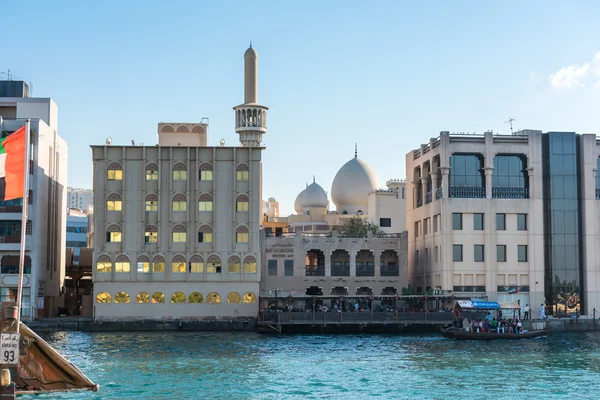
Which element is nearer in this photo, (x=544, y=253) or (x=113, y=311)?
(x=113, y=311)

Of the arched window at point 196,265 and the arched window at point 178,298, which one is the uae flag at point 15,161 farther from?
the arched window at point 196,265

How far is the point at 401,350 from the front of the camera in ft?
244

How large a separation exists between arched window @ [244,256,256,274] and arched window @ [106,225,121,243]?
1409 centimetres

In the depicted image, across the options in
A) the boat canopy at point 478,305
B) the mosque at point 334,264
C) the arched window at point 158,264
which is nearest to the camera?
the boat canopy at point 478,305

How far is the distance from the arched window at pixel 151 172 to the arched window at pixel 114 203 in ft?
12.8

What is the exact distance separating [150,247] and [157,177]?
306 inches

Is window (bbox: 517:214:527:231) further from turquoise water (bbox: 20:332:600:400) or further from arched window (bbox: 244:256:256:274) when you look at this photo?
arched window (bbox: 244:256:256:274)

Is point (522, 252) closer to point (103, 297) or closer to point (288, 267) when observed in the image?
point (288, 267)

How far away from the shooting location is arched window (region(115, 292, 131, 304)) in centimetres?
10194

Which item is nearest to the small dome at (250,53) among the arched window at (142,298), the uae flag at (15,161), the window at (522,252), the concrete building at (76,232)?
the arched window at (142,298)

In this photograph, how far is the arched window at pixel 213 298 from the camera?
10312cm

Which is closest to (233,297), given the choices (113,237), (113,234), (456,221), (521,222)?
(113,237)

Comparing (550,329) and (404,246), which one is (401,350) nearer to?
(550,329)

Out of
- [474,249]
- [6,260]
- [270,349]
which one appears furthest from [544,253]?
[6,260]
